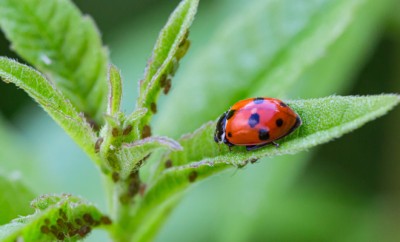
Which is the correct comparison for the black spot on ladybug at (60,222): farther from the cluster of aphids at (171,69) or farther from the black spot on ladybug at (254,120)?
the black spot on ladybug at (254,120)

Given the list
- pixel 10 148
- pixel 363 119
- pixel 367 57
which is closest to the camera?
pixel 363 119

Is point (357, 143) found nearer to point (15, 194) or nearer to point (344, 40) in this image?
point (344, 40)

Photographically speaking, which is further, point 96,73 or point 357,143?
point 357,143

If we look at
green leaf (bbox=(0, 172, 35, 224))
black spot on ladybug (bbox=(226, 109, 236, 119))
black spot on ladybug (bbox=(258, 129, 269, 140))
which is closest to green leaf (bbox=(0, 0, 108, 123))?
green leaf (bbox=(0, 172, 35, 224))


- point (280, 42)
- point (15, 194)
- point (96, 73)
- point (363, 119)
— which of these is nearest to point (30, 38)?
point (96, 73)

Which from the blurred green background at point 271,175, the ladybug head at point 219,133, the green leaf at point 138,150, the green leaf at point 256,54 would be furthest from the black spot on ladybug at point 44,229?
the blurred green background at point 271,175

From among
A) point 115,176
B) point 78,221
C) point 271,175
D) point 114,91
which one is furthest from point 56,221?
point 271,175
